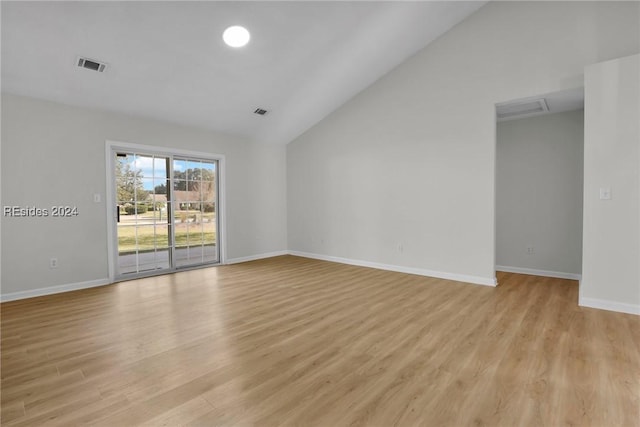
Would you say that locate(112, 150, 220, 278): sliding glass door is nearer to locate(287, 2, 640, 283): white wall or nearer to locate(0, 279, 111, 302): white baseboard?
locate(0, 279, 111, 302): white baseboard

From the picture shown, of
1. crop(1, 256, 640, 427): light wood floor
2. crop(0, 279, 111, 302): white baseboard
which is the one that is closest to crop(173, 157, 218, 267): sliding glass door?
crop(0, 279, 111, 302): white baseboard

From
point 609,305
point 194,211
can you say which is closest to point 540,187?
point 609,305

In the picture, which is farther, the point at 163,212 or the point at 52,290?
the point at 163,212

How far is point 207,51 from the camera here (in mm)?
3881

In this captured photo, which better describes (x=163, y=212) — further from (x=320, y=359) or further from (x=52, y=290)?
(x=320, y=359)

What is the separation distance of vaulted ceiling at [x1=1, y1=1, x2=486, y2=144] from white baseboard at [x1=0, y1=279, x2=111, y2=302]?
8.28 feet

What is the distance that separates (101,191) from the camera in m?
4.47

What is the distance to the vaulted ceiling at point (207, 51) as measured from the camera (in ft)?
10.4

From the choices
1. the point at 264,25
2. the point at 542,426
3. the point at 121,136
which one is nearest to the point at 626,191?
the point at 542,426

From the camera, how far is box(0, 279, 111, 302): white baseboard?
12.4ft

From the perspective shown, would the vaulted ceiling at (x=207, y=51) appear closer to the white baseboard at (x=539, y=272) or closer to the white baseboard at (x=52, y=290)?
the white baseboard at (x=52, y=290)

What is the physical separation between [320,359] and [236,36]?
3784 millimetres

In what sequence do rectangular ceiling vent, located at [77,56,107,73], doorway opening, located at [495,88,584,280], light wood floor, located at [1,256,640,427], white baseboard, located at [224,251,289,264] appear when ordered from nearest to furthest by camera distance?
light wood floor, located at [1,256,640,427] < rectangular ceiling vent, located at [77,56,107,73] < doorway opening, located at [495,88,584,280] < white baseboard, located at [224,251,289,264]

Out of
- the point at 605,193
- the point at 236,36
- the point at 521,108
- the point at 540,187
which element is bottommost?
the point at 605,193
